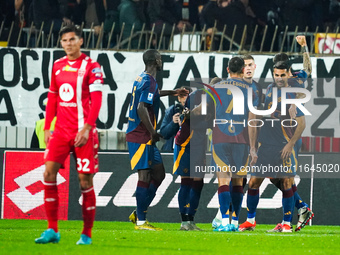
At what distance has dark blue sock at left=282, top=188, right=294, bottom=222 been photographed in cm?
1024

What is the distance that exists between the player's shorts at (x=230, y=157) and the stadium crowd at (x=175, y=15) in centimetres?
439

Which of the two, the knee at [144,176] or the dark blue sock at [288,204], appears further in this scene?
the dark blue sock at [288,204]

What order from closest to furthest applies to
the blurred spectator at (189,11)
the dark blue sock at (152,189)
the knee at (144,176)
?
the knee at (144,176) → the dark blue sock at (152,189) → the blurred spectator at (189,11)

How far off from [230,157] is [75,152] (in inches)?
117

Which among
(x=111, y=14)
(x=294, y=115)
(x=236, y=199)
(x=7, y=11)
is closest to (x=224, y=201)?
(x=236, y=199)

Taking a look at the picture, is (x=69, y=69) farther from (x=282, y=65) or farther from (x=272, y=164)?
(x=282, y=65)

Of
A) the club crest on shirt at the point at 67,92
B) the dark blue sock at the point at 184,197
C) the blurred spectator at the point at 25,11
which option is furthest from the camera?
the blurred spectator at the point at 25,11

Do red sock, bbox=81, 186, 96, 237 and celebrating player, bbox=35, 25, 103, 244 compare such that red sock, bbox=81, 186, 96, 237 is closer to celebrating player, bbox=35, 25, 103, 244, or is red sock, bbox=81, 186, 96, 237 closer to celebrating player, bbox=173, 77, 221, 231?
celebrating player, bbox=35, 25, 103, 244

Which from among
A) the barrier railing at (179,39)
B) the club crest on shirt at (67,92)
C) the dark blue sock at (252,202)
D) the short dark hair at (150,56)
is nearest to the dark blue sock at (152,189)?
the dark blue sock at (252,202)

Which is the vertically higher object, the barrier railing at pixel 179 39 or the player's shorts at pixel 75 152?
the barrier railing at pixel 179 39

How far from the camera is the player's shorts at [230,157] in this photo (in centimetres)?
982

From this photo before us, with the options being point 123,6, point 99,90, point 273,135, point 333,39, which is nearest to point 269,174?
point 273,135

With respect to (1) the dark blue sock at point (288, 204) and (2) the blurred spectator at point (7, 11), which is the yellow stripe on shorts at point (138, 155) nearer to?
(1) the dark blue sock at point (288, 204)

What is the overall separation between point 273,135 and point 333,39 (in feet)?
13.2
